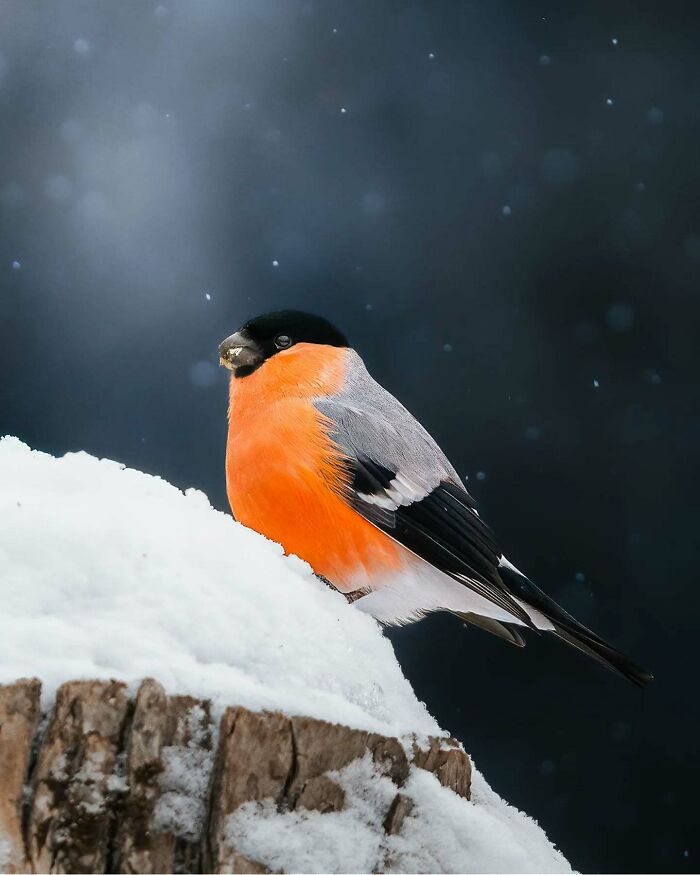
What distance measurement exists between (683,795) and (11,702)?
3.90 meters

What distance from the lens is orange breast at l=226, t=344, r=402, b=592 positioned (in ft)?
6.37

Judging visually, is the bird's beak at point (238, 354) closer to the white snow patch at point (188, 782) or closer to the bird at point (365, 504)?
the bird at point (365, 504)

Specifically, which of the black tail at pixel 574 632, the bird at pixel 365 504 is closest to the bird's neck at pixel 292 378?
the bird at pixel 365 504

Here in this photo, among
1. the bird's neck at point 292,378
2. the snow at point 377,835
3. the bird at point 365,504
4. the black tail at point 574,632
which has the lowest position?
the snow at point 377,835

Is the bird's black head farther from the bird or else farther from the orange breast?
the orange breast

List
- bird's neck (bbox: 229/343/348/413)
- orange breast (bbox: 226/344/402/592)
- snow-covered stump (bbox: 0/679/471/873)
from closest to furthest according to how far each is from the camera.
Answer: snow-covered stump (bbox: 0/679/471/873), orange breast (bbox: 226/344/402/592), bird's neck (bbox: 229/343/348/413)

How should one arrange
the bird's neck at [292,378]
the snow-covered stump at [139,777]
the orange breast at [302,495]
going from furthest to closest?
1. the bird's neck at [292,378]
2. the orange breast at [302,495]
3. the snow-covered stump at [139,777]

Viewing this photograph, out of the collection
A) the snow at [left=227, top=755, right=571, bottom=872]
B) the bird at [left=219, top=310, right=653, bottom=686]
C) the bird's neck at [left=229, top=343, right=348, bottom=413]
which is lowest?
the snow at [left=227, top=755, right=571, bottom=872]

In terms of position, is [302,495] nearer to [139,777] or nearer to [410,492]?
[410,492]

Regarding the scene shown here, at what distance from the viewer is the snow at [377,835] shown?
43.6 inches

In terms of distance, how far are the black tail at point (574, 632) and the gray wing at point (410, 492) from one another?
48 mm

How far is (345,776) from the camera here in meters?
1.17

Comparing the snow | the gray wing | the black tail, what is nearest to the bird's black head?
the gray wing

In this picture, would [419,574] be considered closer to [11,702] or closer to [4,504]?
[4,504]
